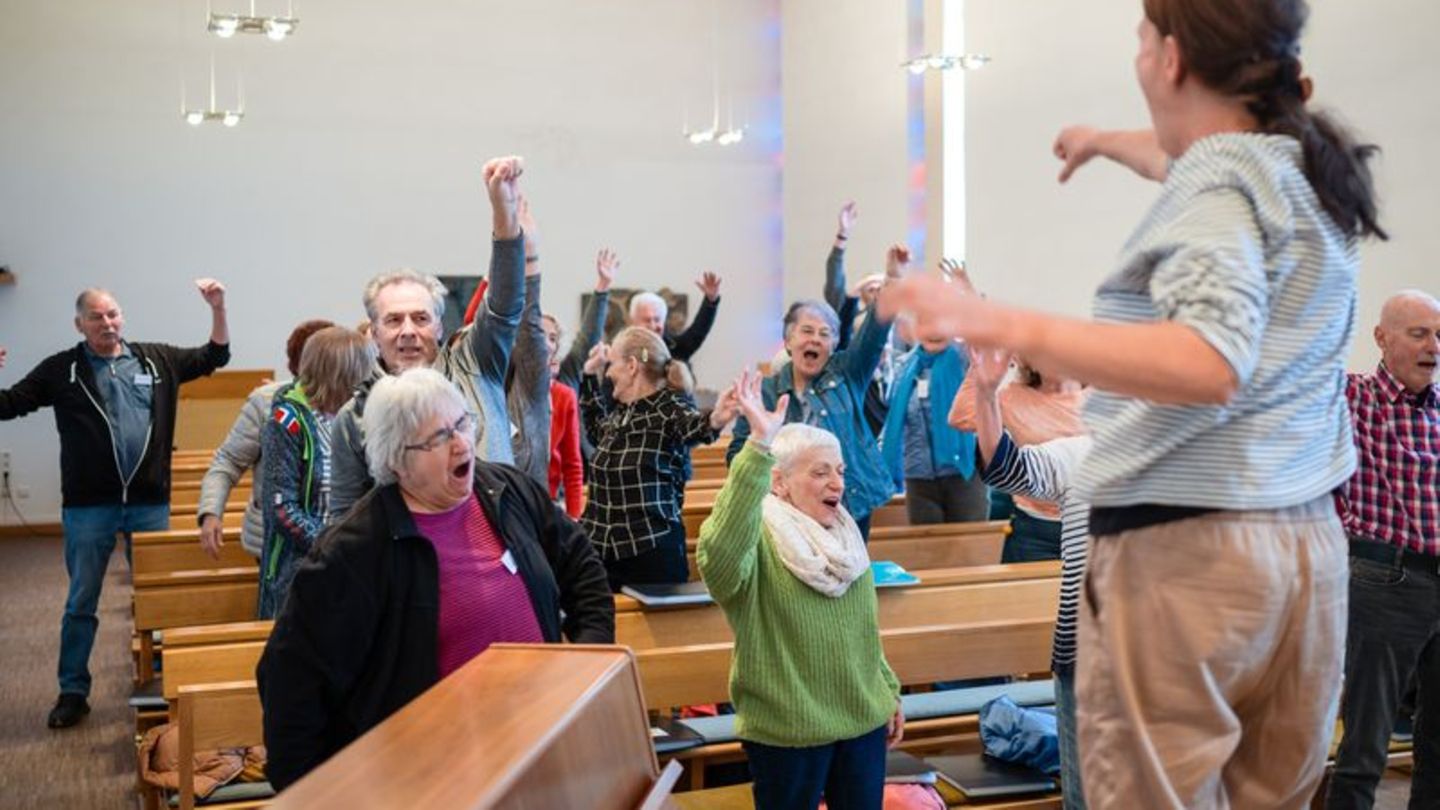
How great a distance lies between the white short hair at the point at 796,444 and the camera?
353cm

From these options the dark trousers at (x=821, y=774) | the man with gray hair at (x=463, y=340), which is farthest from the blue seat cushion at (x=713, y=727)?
the man with gray hair at (x=463, y=340)

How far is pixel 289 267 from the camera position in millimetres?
13641

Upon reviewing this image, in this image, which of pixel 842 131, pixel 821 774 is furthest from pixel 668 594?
pixel 842 131

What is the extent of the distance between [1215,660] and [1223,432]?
233 millimetres

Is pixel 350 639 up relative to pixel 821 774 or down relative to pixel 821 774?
up

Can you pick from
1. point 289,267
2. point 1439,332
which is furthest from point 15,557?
point 1439,332

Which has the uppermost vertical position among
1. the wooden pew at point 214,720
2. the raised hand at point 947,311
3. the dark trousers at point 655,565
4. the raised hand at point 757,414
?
the raised hand at point 947,311

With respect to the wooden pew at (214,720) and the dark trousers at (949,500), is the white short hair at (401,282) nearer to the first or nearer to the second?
the wooden pew at (214,720)

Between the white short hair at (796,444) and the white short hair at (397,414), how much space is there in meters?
0.96

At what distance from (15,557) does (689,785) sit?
8.79 meters

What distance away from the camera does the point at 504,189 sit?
3312mm

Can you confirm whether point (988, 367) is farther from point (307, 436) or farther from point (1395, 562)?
point (307, 436)

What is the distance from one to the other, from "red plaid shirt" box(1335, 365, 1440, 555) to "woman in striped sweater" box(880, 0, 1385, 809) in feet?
8.98

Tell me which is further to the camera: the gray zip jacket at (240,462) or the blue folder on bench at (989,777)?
the gray zip jacket at (240,462)
